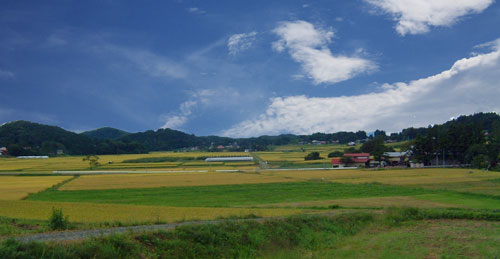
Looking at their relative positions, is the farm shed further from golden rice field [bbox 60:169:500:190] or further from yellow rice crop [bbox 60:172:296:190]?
yellow rice crop [bbox 60:172:296:190]

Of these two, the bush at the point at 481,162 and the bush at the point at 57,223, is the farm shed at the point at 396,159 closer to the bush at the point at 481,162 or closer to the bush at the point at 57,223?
the bush at the point at 481,162

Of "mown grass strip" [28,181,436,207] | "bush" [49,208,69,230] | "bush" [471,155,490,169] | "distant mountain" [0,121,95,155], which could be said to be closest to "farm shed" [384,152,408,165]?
"bush" [471,155,490,169]

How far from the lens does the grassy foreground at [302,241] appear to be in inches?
383

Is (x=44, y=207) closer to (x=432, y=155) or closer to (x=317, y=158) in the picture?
(x=432, y=155)

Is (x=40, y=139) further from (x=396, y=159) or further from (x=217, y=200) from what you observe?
(x=217, y=200)

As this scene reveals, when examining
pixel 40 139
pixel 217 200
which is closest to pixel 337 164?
pixel 217 200

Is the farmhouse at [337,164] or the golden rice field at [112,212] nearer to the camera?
the golden rice field at [112,212]

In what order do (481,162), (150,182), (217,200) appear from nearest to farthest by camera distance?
(217,200) < (150,182) < (481,162)

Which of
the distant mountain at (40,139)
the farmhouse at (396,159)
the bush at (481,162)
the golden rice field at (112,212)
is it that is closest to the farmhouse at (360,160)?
the farmhouse at (396,159)

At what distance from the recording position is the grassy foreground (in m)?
9.73

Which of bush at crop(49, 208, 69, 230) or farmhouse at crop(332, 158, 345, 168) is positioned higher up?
bush at crop(49, 208, 69, 230)

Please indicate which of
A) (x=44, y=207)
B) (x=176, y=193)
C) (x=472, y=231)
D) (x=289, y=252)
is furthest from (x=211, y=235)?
(x=176, y=193)

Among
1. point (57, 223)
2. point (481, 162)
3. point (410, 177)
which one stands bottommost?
point (410, 177)

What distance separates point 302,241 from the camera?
1355 centimetres
